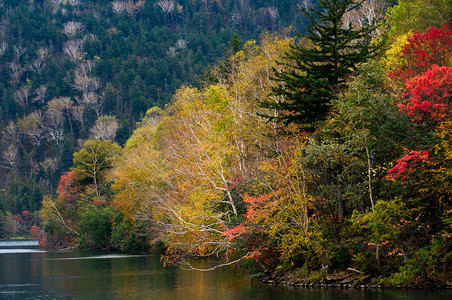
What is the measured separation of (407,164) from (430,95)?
3898mm

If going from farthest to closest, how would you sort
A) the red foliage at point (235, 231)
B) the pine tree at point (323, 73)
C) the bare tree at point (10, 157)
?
the bare tree at point (10, 157)
the red foliage at point (235, 231)
the pine tree at point (323, 73)

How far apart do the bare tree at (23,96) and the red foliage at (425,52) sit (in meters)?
182

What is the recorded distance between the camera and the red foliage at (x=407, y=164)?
25.1 m

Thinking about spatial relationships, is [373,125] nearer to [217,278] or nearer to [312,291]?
[312,291]

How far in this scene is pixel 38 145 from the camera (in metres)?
178

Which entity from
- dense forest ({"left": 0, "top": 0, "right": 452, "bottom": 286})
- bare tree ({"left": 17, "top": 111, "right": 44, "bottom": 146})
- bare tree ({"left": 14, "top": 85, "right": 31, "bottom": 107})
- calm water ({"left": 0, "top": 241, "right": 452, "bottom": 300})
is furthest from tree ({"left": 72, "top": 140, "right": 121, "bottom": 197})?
bare tree ({"left": 14, "top": 85, "right": 31, "bottom": 107})

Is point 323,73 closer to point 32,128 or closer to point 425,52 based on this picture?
point 425,52

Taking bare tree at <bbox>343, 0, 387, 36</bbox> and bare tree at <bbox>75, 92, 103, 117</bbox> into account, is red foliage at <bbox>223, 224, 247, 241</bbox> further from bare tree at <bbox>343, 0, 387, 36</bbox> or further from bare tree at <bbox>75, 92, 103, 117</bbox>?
bare tree at <bbox>75, 92, 103, 117</bbox>

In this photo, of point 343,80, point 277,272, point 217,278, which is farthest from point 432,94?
point 217,278

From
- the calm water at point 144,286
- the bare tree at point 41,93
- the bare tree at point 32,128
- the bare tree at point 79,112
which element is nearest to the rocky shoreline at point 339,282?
the calm water at point 144,286

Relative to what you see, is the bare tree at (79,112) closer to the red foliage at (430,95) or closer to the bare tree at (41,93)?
the bare tree at (41,93)

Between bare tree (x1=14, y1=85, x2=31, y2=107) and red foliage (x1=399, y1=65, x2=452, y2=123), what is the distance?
186m

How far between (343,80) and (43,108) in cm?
17475

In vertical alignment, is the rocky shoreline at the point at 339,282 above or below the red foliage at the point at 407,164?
below
